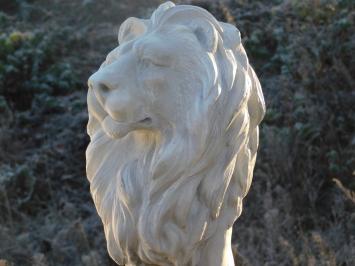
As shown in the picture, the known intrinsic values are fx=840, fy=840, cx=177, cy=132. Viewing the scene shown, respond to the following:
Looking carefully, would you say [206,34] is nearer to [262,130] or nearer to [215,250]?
[215,250]

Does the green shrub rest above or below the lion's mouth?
below

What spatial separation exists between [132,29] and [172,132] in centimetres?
29

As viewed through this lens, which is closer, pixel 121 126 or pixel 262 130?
pixel 121 126

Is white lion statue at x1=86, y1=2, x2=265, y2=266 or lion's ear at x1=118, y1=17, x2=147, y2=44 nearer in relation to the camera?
white lion statue at x1=86, y1=2, x2=265, y2=266

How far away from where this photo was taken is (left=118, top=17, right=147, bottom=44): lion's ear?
1827mm

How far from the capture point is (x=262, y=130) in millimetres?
4266

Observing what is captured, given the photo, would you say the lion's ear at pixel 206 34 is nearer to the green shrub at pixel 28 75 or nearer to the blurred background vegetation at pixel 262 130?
the blurred background vegetation at pixel 262 130

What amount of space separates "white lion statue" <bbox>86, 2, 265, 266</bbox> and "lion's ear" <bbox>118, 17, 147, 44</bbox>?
0.04 metres

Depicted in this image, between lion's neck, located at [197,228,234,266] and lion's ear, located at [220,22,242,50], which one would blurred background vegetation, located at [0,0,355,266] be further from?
lion's ear, located at [220,22,242,50]

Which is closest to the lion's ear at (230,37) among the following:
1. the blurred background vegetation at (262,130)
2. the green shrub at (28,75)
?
the blurred background vegetation at (262,130)

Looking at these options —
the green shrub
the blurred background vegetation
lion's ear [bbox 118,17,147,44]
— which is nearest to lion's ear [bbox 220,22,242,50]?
lion's ear [bbox 118,17,147,44]

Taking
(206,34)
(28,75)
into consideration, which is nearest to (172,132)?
(206,34)

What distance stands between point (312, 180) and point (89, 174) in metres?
2.43

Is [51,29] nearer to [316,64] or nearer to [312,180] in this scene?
[316,64]
